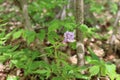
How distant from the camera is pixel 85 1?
3.77m

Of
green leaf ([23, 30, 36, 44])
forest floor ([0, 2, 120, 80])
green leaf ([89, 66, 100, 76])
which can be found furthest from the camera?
forest floor ([0, 2, 120, 80])

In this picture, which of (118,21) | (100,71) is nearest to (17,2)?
(100,71)

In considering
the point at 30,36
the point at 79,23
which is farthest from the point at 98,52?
the point at 30,36

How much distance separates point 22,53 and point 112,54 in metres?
1.28

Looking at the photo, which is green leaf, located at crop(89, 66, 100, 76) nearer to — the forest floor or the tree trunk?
the tree trunk

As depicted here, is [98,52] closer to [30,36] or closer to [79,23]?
[79,23]

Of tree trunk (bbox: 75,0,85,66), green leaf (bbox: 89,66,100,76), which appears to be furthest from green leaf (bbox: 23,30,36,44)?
green leaf (bbox: 89,66,100,76)

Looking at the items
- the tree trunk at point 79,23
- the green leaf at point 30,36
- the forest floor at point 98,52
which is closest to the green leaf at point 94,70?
the tree trunk at point 79,23

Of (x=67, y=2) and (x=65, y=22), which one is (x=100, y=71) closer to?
(x=65, y=22)

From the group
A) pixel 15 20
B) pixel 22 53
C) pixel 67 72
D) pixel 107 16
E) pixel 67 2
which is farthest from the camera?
pixel 107 16

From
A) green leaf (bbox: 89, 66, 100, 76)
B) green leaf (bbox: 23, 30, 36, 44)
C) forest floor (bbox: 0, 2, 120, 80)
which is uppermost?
green leaf (bbox: 23, 30, 36, 44)

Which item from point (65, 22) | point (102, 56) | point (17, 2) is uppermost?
point (17, 2)

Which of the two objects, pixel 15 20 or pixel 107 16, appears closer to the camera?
pixel 15 20

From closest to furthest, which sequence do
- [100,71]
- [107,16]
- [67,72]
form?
[100,71] < [67,72] < [107,16]
